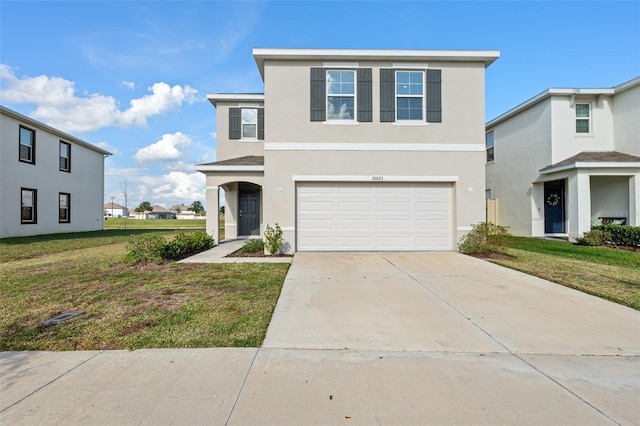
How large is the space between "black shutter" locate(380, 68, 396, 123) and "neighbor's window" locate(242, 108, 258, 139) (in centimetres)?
674

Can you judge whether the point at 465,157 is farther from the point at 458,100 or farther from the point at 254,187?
the point at 254,187

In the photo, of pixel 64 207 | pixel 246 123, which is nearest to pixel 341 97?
pixel 246 123

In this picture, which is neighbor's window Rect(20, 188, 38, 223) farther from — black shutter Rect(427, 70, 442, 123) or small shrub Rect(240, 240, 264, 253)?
black shutter Rect(427, 70, 442, 123)

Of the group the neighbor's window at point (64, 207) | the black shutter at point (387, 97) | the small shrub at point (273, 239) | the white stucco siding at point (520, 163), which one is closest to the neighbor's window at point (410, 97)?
the black shutter at point (387, 97)

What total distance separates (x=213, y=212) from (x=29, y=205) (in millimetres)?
10945

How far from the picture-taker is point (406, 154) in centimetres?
995

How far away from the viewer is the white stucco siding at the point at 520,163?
14230mm

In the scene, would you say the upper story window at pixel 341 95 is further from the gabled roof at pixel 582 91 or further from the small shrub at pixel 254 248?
the gabled roof at pixel 582 91

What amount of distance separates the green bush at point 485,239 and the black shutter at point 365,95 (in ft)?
16.2

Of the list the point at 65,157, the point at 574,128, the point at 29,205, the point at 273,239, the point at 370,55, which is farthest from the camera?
the point at 65,157

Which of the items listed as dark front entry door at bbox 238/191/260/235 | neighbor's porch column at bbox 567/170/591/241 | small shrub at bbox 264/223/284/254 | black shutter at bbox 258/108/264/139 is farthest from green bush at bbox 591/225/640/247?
black shutter at bbox 258/108/264/139

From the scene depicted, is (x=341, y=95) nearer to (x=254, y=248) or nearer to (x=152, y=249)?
(x=254, y=248)

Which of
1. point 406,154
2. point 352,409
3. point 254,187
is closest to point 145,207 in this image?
point 254,187

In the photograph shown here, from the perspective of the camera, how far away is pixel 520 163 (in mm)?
15477
